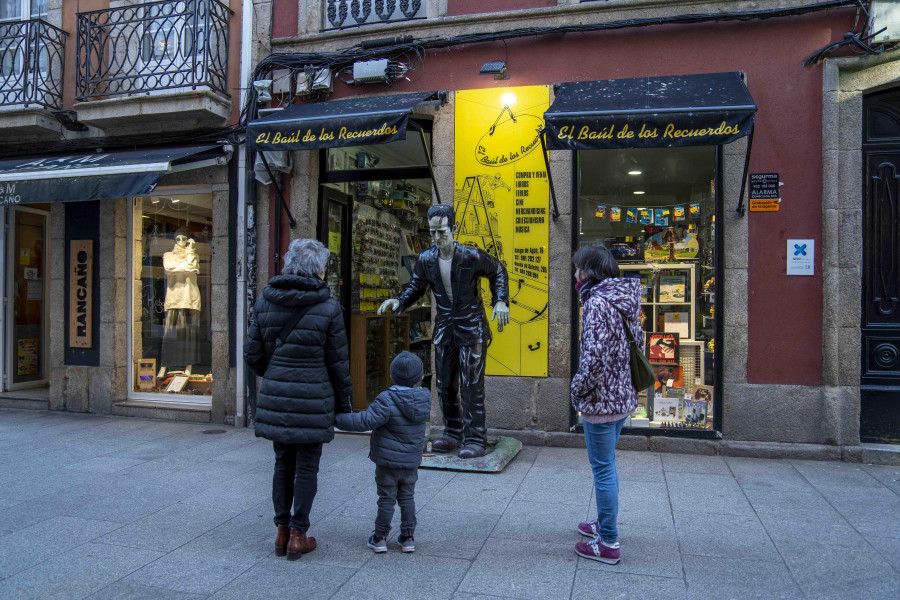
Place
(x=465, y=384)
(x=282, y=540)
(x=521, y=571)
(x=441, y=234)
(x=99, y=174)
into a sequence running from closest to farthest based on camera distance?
(x=521, y=571), (x=282, y=540), (x=441, y=234), (x=465, y=384), (x=99, y=174)

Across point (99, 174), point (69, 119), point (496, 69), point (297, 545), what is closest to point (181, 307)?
point (99, 174)

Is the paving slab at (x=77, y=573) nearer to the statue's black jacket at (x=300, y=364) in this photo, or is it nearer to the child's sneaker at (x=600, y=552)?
the statue's black jacket at (x=300, y=364)

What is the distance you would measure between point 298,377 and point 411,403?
643mm

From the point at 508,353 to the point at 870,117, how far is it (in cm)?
413

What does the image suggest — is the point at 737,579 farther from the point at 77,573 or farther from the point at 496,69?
the point at 496,69

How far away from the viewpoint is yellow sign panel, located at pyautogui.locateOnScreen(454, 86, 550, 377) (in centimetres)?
666

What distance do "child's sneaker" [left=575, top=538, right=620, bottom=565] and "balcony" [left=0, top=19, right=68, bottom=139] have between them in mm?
8217

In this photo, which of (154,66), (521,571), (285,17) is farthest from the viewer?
(154,66)

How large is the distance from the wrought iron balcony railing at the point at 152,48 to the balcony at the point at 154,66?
1 cm

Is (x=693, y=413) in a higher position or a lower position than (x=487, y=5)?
lower

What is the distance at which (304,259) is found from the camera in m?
3.69

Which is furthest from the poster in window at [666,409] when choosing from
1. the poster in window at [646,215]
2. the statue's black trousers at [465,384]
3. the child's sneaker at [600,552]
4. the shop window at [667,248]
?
the child's sneaker at [600,552]

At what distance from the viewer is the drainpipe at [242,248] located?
24.7 ft

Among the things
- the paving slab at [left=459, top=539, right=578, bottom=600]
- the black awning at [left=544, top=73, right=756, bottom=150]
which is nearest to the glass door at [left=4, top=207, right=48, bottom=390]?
Result: the black awning at [left=544, top=73, right=756, bottom=150]
